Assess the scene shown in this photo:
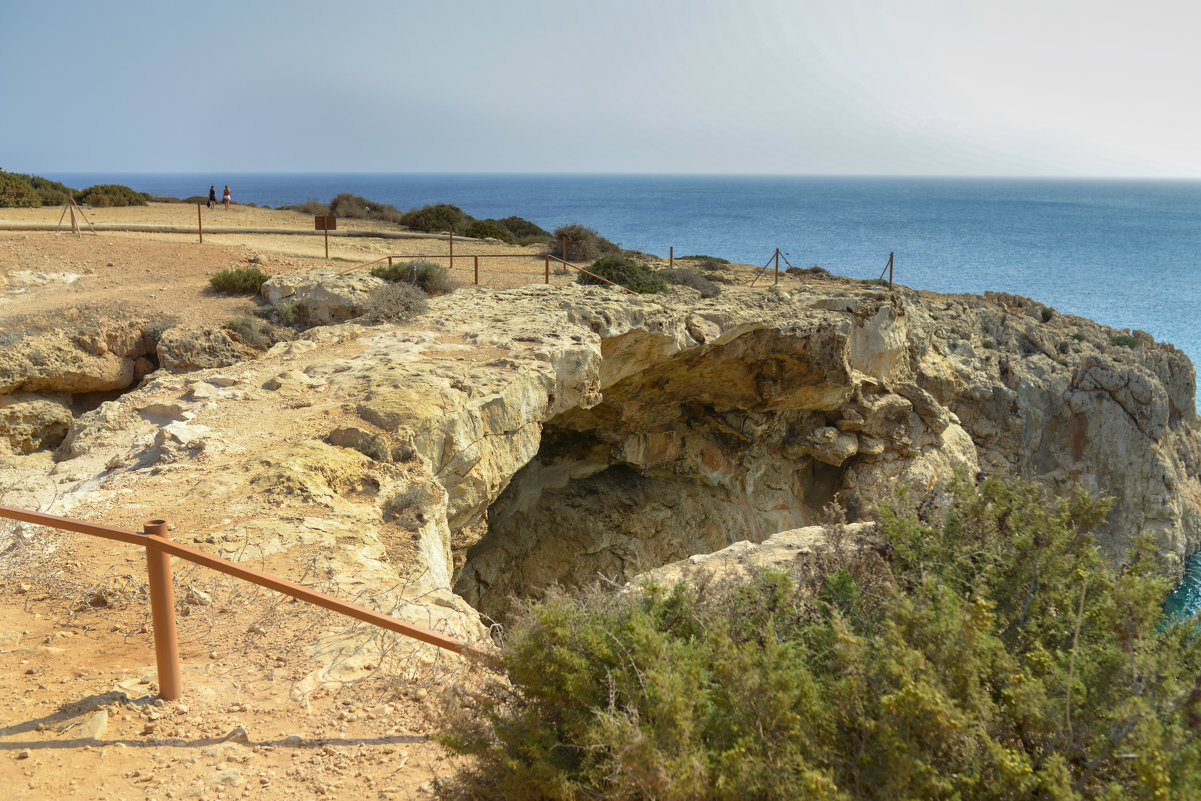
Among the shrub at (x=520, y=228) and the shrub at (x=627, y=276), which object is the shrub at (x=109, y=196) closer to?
the shrub at (x=520, y=228)

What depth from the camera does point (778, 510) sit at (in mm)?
17688

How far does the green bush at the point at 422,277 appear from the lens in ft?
48.0

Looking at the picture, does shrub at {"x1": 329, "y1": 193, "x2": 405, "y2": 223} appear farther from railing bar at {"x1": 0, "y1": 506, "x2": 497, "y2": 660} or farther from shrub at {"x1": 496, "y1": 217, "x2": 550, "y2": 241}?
railing bar at {"x1": 0, "y1": 506, "x2": 497, "y2": 660}

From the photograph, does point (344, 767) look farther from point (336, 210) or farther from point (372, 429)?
point (336, 210)

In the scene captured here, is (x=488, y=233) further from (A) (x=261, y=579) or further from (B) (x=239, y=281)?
(A) (x=261, y=579)

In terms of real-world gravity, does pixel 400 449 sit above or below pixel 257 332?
below

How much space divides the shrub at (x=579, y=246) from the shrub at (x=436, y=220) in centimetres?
467

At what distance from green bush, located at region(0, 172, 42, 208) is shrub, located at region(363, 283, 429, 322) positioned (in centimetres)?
1830

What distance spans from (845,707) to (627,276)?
13.4m

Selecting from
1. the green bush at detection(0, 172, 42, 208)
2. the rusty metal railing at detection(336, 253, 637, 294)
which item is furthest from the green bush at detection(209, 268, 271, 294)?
the green bush at detection(0, 172, 42, 208)

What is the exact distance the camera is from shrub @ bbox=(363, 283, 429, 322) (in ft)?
38.8

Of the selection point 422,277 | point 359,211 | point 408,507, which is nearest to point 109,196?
point 359,211

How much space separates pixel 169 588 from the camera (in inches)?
143

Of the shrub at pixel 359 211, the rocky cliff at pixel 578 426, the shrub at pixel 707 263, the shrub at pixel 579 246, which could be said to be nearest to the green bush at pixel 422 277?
the rocky cliff at pixel 578 426
